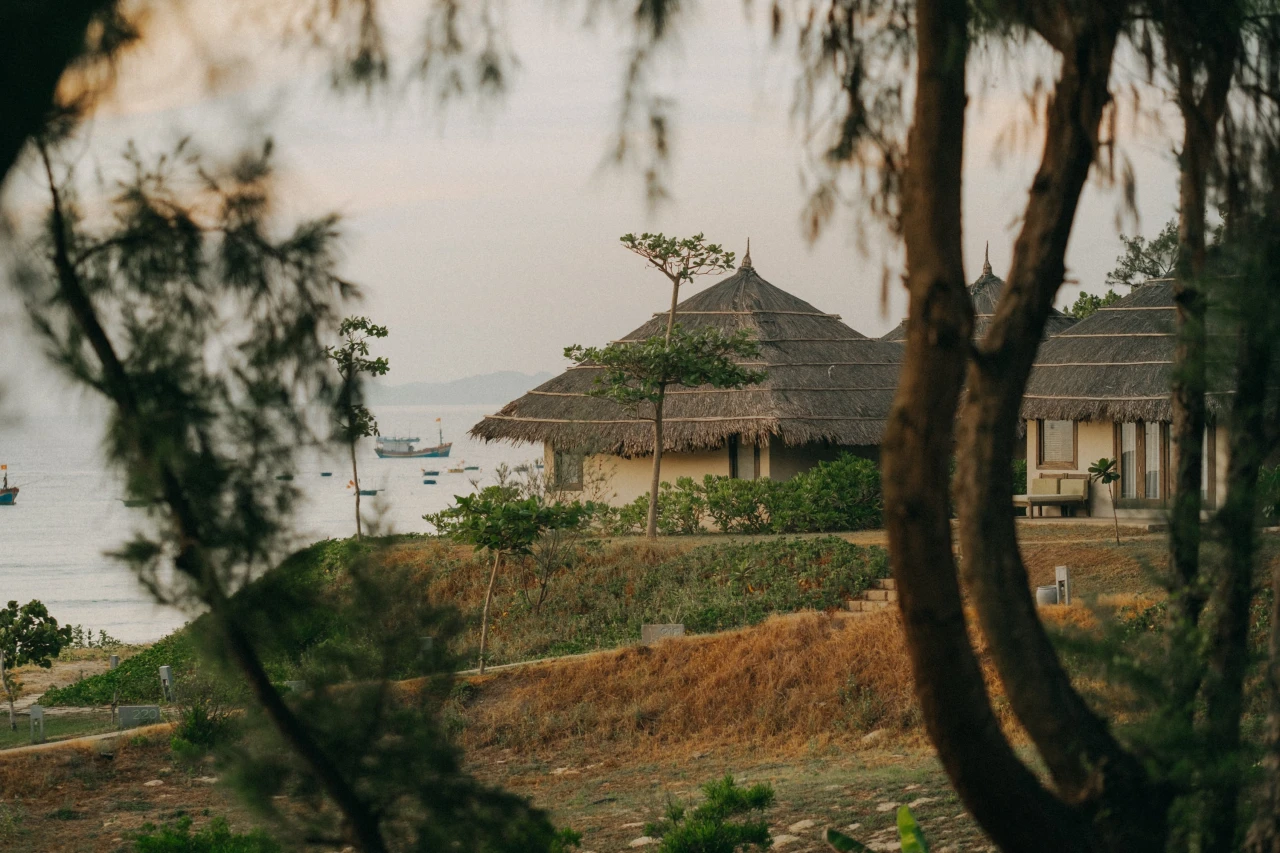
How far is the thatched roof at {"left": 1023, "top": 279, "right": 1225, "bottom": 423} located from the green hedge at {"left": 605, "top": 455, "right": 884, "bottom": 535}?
2777 millimetres

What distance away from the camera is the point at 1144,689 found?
363 cm

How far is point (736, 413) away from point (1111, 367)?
226 inches

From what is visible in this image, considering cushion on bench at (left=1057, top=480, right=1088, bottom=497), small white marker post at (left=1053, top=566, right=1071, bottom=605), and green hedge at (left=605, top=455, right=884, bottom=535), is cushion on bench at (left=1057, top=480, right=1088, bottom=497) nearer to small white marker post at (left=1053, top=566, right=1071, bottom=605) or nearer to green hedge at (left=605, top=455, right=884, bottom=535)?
green hedge at (left=605, top=455, right=884, bottom=535)

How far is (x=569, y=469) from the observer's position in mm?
22172

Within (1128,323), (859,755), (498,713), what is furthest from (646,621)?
(1128,323)

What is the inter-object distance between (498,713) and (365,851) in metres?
7.64

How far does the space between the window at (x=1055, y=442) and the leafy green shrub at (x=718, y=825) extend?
14417 mm

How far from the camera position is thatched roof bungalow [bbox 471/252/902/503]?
2031 cm

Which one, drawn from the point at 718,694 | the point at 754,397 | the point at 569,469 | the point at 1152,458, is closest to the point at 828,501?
the point at 754,397

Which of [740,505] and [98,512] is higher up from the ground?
[98,512]

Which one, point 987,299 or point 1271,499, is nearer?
point 1271,499

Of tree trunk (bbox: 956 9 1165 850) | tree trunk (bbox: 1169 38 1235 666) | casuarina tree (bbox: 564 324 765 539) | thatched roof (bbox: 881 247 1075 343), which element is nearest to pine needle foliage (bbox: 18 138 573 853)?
tree trunk (bbox: 956 9 1165 850)

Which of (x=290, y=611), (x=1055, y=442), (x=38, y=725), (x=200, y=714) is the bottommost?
(x=38, y=725)

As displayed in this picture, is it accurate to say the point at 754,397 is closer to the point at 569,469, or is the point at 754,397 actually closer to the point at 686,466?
the point at 686,466
